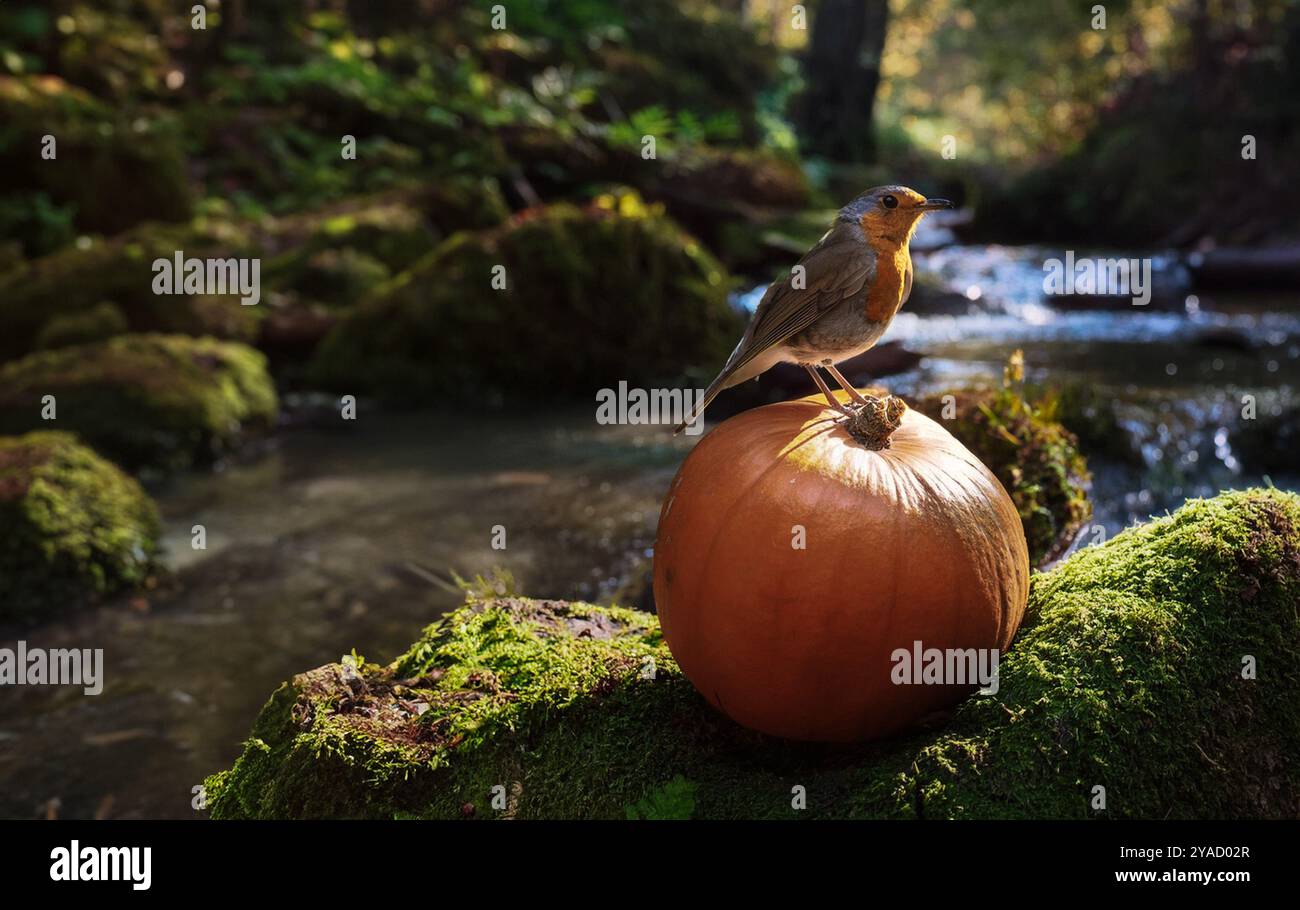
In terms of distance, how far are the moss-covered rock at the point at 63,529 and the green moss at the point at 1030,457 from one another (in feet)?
16.9

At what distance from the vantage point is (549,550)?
7.05 m

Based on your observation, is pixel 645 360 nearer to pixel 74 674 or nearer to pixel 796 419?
pixel 74 674

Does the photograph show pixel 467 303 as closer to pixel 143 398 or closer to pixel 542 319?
pixel 542 319

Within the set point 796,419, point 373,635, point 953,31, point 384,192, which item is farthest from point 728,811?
point 953,31

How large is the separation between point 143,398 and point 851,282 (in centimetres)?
804

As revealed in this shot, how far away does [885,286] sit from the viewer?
351 cm

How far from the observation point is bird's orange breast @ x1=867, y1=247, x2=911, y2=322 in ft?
11.5

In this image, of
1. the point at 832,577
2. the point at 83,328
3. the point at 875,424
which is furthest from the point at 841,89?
the point at 832,577

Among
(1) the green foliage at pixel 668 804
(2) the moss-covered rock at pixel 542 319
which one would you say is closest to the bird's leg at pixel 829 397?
(1) the green foliage at pixel 668 804

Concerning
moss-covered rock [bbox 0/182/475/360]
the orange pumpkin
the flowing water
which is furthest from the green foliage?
moss-covered rock [bbox 0/182/475/360]

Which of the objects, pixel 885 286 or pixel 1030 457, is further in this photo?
pixel 1030 457

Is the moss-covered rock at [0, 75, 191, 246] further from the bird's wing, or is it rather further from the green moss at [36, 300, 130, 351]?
the bird's wing

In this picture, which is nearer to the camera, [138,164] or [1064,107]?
[138,164]
